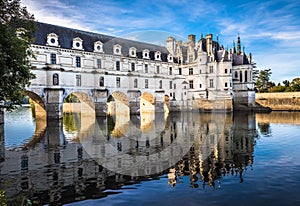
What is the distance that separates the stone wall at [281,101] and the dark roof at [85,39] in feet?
70.3

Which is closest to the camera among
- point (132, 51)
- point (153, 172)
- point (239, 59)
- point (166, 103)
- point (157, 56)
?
point (153, 172)

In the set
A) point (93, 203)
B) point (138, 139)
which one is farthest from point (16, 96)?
point (138, 139)

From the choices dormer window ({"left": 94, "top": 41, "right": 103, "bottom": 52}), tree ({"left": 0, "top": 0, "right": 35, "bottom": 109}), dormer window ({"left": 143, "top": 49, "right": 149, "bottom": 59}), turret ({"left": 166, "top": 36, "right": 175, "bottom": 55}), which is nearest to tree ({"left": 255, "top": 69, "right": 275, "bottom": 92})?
Result: turret ({"left": 166, "top": 36, "right": 175, "bottom": 55})

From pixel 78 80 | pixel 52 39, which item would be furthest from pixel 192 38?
pixel 52 39

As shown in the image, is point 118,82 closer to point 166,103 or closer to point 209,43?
point 166,103

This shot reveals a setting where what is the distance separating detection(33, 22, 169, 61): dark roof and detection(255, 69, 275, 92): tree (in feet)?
A: 107

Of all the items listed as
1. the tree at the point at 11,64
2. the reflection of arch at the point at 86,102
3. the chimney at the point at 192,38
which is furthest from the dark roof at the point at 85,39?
the tree at the point at 11,64

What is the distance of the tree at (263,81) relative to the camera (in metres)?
67.0

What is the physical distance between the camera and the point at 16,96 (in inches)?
352

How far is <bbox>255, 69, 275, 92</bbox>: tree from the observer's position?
67.0m

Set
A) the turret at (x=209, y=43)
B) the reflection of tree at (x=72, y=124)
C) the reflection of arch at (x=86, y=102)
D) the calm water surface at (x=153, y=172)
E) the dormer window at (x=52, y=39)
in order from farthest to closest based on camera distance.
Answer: the turret at (x=209, y=43)
the reflection of arch at (x=86, y=102)
the dormer window at (x=52, y=39)
the reflection of tree at (x=72, y=124)
the calm water surface at (x=153, y=172)

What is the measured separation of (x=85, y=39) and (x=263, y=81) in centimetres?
4997

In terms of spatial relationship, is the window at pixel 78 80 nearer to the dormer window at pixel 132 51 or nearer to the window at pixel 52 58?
Answer: the window at pixel 52 58

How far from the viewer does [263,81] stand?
67562 mm
